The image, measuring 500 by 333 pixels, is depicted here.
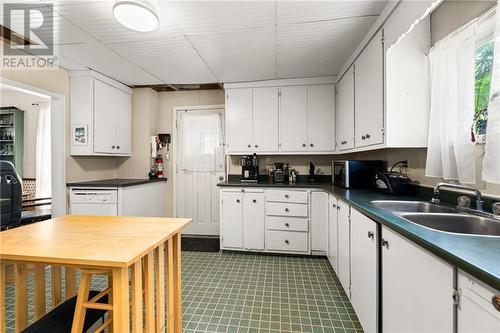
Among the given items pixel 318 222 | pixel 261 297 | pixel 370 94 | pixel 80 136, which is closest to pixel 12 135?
pixel 80 136

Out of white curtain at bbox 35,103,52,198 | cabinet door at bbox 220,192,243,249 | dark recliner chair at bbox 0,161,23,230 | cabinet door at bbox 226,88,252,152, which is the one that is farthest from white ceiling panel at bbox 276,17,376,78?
white curtain at bbox 35,103,52,198

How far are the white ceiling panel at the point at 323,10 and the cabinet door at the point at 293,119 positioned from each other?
4.39 ft

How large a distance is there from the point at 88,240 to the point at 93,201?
6.45ft

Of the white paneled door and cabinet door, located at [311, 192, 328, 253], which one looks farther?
the white paneled door

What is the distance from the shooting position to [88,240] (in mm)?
1212

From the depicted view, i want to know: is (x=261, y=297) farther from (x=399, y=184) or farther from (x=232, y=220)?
(x=399, y=184)

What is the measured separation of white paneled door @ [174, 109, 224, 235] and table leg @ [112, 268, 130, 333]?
277 cm

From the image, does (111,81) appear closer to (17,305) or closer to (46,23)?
(46,23)

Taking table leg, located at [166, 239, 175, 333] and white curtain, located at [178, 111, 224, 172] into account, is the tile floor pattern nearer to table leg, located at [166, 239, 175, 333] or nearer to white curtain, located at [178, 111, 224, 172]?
table leg, located at [166, 239, 175, 333]

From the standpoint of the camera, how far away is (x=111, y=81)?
3217mm

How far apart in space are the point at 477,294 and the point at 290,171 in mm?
2756

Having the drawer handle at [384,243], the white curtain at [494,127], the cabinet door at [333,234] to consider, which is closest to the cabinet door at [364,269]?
the drawer handle at [384,243]

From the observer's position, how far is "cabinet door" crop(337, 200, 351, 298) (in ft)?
6.05

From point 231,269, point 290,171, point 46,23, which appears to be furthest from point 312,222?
point 46,23
